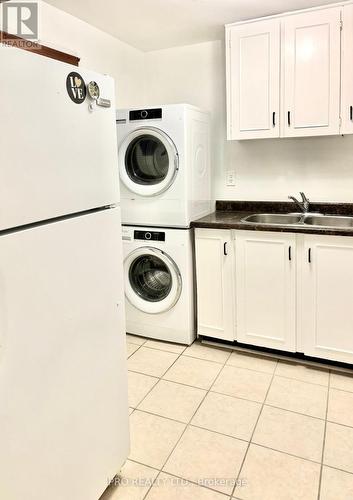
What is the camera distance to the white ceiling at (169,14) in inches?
92.2

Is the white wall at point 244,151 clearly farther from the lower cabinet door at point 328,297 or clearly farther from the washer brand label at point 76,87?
the washer brand label at point 76,87

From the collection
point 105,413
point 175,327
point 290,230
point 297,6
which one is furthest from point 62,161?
point 297,6

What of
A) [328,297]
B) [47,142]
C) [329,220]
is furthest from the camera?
[329,220]

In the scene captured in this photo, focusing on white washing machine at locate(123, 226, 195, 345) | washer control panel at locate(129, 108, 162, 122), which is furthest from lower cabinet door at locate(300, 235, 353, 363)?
washer control panel at locate(129, 108, 162, 122)

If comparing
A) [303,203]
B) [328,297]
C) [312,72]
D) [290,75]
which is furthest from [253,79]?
[328,297]

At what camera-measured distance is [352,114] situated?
2.39 m

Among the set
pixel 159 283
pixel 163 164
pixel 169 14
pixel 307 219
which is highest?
pixel 169 14

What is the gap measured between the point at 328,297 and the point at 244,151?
1.35m

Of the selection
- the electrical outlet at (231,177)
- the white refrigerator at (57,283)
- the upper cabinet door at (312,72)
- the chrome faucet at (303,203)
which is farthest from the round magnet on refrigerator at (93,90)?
the electrical outlet at (231,177)

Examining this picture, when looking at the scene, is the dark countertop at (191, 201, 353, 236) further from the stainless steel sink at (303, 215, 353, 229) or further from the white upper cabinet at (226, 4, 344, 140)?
the white upper cabinet at (226, 4, 344, 140)

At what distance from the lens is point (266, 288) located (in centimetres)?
252

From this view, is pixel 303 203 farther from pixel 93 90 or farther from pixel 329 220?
pixel 93 90

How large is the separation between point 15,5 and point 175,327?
2255 millimetres

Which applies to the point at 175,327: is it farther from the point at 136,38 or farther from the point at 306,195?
the point at 136,38
